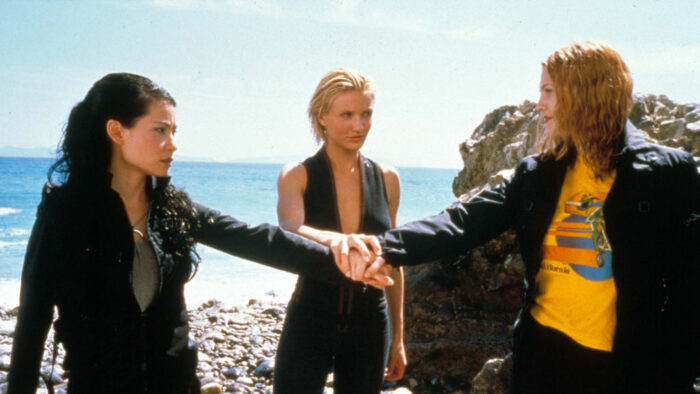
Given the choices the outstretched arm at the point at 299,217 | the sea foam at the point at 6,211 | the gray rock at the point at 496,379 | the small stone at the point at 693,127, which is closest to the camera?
the outstretched arm at the point at 299,217

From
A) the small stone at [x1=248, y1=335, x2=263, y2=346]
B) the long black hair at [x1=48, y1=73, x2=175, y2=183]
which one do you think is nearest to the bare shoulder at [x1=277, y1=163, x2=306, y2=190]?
the long black hair at [x1=48, y1=73, x2=175, y2=183]

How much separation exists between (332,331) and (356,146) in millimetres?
1117

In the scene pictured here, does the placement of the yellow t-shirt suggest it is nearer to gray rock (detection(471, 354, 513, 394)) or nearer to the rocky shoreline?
gray rock (detection(471, 354, 513, 394))

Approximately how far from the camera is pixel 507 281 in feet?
18.4

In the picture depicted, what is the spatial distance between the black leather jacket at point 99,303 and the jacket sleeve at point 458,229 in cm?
116

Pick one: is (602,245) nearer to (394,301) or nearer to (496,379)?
Answer: (394,301)

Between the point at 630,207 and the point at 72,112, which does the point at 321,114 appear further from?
the point at 630,207

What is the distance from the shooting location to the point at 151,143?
243 centimetres

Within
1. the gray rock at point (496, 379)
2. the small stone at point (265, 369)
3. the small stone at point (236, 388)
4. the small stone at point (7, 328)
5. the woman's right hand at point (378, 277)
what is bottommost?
the small stone at point (7, 328)

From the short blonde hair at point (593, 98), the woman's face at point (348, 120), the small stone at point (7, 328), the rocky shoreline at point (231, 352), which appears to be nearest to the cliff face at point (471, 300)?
the rocky shoreline at point (231, 352)

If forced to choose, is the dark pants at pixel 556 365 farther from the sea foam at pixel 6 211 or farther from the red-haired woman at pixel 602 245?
the sea foam at pixel 6 211

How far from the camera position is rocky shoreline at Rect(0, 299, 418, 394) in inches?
246

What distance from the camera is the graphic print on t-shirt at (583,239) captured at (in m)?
2.32

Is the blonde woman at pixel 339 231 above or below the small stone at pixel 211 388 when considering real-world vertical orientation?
above
